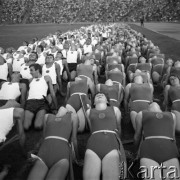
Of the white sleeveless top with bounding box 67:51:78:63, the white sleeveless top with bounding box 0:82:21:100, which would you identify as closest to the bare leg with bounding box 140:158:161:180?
the white sleeveless top with bounding box 0:82:21:100

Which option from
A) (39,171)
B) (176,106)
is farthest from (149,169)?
(176,106)

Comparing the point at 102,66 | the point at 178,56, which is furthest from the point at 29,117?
the point at 178,56

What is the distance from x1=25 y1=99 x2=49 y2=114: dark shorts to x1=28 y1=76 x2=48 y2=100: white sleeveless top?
130 mm

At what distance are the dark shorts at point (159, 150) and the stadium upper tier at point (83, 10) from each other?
185 feet

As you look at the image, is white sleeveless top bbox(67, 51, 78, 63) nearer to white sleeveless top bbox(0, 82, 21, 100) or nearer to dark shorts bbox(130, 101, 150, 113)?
white sleeveless top bbox(0, 82, 21, 100)

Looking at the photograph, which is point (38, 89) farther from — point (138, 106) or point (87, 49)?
point (87, 49)

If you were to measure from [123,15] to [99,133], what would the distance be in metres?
60.9

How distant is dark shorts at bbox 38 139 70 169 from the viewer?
14.0ft

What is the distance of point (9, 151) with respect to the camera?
5.79 meters

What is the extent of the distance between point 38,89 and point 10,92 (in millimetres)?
762

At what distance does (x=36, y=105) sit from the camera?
6.85 meters

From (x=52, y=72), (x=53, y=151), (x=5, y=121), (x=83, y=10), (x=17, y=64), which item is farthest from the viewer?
(x=83, y=10)

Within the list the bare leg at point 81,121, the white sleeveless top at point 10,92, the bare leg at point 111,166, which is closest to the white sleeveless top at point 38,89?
the white sleeveless top at point 10,92

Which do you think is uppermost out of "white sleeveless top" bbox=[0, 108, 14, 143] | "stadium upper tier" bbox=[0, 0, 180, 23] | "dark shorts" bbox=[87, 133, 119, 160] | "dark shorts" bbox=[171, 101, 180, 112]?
"stadium upper tier" bbox=[0, 0, 180, 23]
